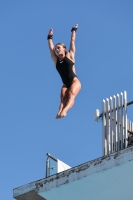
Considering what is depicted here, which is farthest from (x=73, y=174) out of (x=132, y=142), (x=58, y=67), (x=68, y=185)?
(x=58, y=67)

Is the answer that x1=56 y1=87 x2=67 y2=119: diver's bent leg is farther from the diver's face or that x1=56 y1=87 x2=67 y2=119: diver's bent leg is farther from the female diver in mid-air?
the diver's face

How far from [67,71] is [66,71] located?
0.09 feet

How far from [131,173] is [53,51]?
4.44m

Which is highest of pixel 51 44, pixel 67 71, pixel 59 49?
pixel 51 44

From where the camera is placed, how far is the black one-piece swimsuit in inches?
734

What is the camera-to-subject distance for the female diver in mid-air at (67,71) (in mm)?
18469

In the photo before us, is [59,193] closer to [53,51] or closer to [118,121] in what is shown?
[118,121]

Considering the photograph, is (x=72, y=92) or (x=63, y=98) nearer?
(x=72, y=92)

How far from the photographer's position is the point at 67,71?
1870cm

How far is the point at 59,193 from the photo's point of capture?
55.5 feet

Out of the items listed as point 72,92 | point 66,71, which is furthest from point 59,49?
point 72,92

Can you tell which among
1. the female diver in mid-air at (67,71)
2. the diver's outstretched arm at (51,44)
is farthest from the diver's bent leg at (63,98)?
the diver's outstretched arm at (51,44)

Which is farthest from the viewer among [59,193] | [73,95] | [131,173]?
[73,95]

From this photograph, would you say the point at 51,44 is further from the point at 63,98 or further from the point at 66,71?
the point at 63,98
